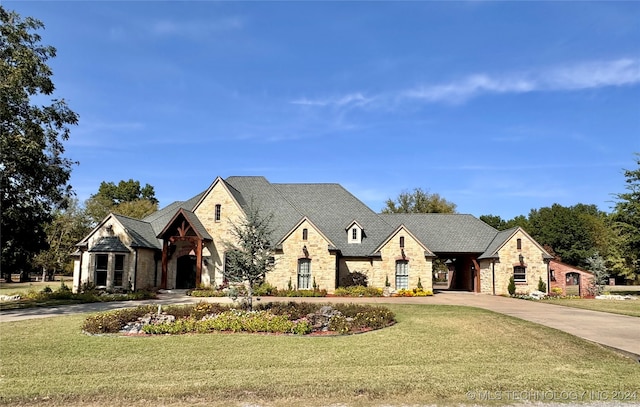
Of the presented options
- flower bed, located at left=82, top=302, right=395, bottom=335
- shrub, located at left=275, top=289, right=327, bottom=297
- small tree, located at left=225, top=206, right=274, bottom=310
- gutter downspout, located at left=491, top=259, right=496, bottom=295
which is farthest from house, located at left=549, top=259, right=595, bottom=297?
small tree, located at left=225, top=206, right=274, bottom=310

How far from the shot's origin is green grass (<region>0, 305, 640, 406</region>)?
27.8 feet

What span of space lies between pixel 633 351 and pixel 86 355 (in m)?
14.6

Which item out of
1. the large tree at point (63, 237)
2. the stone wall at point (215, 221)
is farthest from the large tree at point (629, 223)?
the large tree at point (63, 237)

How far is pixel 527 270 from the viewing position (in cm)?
3431

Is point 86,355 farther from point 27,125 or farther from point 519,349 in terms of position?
point 27,125

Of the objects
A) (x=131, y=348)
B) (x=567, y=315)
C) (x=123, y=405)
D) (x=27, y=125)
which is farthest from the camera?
(x=27, y=125)

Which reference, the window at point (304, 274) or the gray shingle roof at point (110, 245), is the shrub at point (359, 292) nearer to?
the window at point (304, 274)

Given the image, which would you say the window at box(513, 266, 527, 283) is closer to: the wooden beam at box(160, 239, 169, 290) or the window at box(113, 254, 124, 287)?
the wooden beam at box(160, 239, 169, 290)

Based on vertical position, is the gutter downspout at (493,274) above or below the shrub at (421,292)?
above

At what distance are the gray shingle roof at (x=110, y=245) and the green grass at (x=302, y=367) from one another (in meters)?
15.7

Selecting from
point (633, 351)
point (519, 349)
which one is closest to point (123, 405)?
point (519, 349)

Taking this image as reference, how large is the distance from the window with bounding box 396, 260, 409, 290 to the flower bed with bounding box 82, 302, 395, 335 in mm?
15636

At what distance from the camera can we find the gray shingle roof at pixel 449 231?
1476 inches

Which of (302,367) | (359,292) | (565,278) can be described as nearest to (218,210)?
(359,292)
